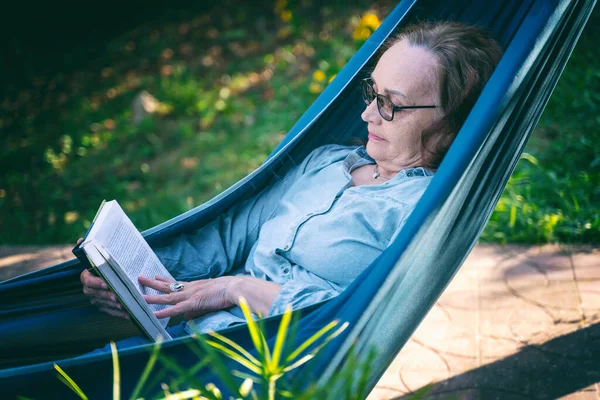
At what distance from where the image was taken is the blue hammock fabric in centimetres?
150

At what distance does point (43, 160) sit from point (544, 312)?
341 cm

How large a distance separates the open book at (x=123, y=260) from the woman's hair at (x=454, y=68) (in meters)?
0.92

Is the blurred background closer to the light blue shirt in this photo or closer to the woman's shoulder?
the woman's shoulder

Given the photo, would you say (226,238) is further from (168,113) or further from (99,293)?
(168,113)

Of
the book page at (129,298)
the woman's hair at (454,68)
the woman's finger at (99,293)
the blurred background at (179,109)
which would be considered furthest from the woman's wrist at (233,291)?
the blurred background at (179,109)

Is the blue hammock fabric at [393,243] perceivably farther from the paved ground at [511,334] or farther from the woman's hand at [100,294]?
the paved ground at [511,334]

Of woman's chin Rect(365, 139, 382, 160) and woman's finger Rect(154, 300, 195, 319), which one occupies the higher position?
woman's chin Rect(365, 139, 382, 160)

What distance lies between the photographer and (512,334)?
2.43 metres

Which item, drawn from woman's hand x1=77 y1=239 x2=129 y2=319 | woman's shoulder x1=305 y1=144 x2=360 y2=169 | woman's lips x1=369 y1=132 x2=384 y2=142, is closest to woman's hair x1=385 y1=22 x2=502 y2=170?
woman's lips x1=369 y1=132 x2=384 y2=142

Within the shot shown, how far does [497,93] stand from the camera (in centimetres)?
161

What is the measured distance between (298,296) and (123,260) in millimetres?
509

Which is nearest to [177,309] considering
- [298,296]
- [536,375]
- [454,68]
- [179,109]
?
[298,296]

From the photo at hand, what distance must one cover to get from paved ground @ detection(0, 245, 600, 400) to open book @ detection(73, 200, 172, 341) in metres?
0.89

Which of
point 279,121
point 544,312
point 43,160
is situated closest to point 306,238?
point 544,312
